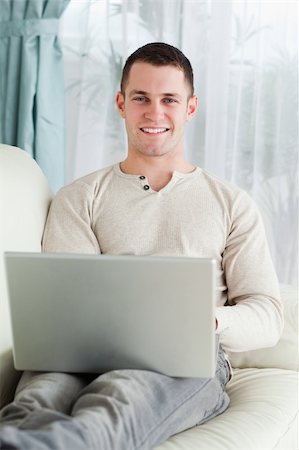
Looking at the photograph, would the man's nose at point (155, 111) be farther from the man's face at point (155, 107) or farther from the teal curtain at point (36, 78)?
the teal curtain at point (36, 78)

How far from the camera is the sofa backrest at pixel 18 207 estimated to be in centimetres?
190

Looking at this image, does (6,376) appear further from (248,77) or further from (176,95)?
(248,77)

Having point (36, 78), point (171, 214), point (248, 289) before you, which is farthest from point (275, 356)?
point (36, 78)

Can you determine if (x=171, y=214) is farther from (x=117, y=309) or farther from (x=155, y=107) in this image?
(x=117, y=309)

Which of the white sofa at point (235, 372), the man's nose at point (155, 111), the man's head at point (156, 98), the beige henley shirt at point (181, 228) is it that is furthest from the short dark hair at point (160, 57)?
the white sofa at point (235, 372)

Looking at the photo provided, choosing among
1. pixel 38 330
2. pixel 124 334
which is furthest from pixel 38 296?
pixel 124 334

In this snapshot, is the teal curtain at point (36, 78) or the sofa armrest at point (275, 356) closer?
the sofa armrest at point (275, 356)

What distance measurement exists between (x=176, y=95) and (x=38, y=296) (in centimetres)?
82

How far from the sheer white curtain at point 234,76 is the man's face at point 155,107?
68cm

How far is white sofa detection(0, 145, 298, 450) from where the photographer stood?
1.67 m

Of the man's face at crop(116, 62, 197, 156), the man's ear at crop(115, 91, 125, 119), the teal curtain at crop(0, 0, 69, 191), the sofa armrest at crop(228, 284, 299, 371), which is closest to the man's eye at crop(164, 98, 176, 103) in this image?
the man's face at crop(116, 62, 197, 156)

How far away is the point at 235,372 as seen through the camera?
6.81 ft

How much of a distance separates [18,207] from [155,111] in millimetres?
440

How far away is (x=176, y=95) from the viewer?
2.12m
